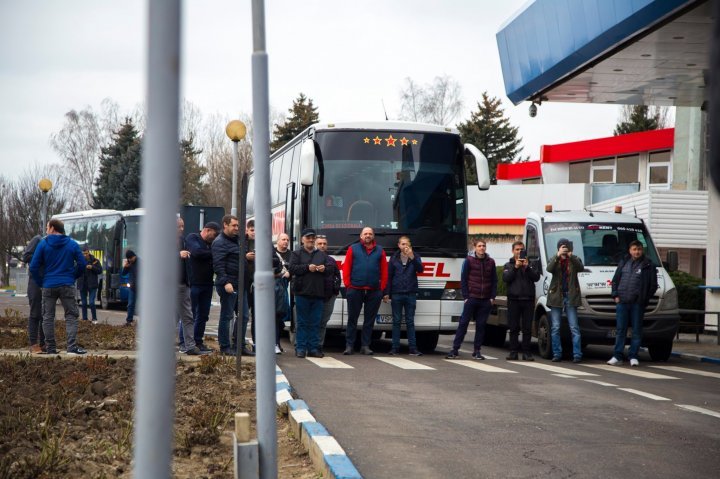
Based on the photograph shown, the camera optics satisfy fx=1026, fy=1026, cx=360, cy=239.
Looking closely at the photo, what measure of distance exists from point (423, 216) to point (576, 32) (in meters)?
4.80

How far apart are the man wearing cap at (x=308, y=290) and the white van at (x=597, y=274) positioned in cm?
411

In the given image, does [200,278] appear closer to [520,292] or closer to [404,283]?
[404,283]

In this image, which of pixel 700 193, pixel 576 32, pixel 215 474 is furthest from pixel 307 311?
pixel 700 193

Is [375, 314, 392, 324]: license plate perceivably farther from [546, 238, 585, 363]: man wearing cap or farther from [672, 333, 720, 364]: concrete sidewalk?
[672, 333, 720, 364]: concrete sidewalk

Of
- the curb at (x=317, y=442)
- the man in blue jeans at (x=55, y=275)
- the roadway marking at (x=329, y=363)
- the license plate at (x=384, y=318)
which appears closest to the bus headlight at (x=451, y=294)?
the license plate at (x=384, y=318)

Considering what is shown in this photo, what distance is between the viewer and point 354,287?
16812 millimetres

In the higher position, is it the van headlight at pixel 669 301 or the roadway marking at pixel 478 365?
the van headlight at pixel 669 301

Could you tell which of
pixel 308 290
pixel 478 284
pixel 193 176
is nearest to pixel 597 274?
pixel 478 284

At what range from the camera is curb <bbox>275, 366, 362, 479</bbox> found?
6.54 meters

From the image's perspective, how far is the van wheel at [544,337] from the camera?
689 inches

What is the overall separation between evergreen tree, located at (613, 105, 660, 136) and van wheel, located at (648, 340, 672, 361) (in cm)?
6724

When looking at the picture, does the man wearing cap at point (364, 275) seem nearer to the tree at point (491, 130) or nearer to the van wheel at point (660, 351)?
the van wheel at point (660, 351)

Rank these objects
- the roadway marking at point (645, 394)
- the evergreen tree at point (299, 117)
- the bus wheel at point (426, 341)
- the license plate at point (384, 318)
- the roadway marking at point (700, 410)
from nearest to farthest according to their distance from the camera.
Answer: the roadway marking at point (700, 410)
the roadway marking at point (645, 394)
the license plate at point (384, 318)
the bus wheel at point (426, 341)
the evergreen tree at point (299, 117)

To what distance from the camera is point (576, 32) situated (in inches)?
755
